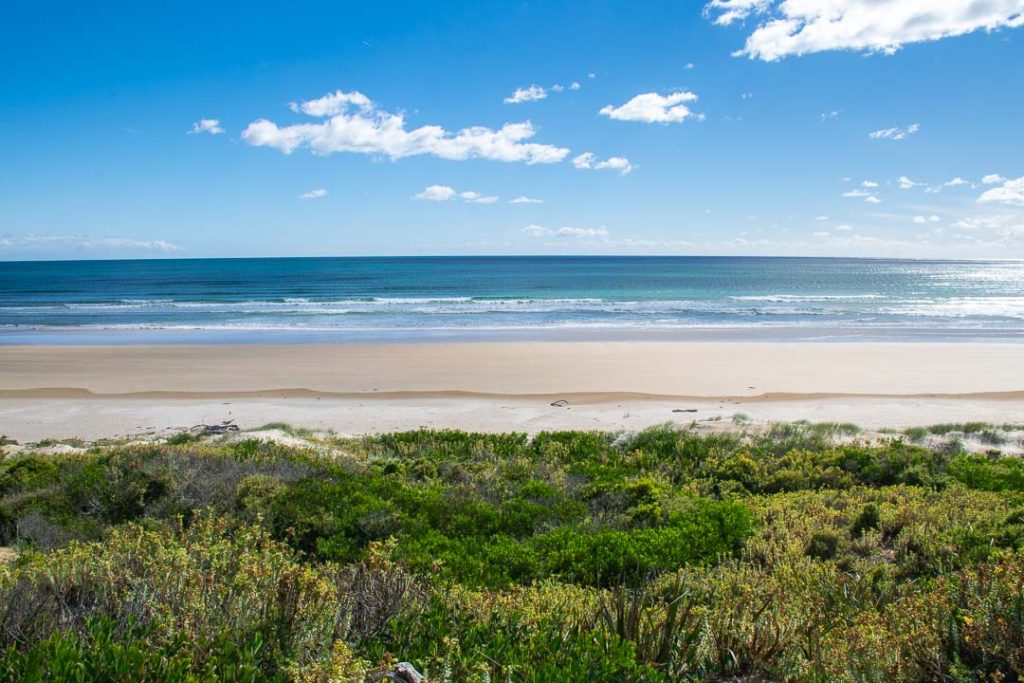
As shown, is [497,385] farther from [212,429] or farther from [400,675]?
[400,675]

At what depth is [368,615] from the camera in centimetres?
354

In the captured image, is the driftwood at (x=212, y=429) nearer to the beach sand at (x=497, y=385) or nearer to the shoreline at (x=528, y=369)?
the beach sand at (x=497, y=385)

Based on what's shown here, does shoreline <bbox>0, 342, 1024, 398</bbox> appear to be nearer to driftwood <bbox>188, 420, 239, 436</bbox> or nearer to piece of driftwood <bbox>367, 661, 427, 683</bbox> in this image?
driftwood <bbox>188, 420, 239, 436</bbox>

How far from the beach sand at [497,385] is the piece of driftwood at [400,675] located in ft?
29.8

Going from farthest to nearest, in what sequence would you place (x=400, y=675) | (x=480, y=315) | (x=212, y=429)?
1. (x=480, y=315)
2. (x=212, y=429)
3. (x=400, y=675)

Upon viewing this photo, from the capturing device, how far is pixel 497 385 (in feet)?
56.1

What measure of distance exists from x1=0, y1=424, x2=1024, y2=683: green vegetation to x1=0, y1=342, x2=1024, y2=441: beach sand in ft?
12.6

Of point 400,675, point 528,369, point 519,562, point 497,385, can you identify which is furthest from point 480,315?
point 400,675

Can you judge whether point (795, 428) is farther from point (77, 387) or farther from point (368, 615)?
point (77, 387)

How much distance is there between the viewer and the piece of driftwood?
9.19 feet

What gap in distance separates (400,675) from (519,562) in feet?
7.50

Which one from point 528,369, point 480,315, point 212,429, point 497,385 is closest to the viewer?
point 212,429

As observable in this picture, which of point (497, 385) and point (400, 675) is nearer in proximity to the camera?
point (400, 675)

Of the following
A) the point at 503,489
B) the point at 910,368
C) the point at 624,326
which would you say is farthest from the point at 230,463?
the point at 624,326
